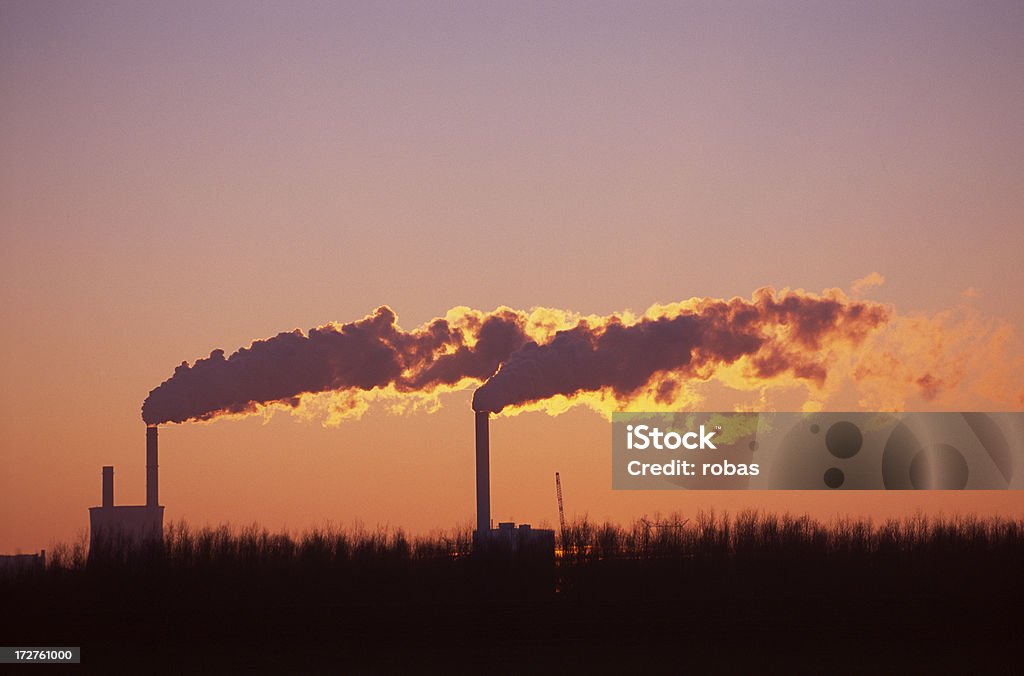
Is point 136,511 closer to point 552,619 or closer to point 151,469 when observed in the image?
point 151,469

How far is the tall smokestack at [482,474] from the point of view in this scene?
50.8 metres

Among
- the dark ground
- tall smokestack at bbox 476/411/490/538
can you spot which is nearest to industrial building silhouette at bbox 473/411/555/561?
tall smokestack at bbox 476/411/490/538

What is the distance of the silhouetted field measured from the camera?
28.1m

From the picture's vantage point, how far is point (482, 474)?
170ft

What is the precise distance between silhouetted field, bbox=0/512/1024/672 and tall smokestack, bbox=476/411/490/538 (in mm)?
7325

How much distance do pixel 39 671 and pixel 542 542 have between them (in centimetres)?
2280

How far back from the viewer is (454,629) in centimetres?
3158

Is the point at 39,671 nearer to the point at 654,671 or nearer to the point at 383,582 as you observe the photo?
the point at 654,671

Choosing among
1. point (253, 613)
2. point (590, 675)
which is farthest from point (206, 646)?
point (590, 675)

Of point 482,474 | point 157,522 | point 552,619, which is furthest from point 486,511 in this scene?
point 552,619

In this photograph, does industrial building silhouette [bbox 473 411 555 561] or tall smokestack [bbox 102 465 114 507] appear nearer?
industrial building silhouette [bbox 473 411 555 561]

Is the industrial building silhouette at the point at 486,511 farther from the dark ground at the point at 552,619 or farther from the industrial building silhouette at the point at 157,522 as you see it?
the dark ground at the point at 552,619

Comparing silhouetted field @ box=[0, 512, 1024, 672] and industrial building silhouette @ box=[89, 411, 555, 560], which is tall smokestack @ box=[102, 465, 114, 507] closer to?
industrial building silhouette @ box=[89, 411, 555, 560]

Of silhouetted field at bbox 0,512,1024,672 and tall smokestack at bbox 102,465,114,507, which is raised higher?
tall smokestack at bbox 102,465,114,507
